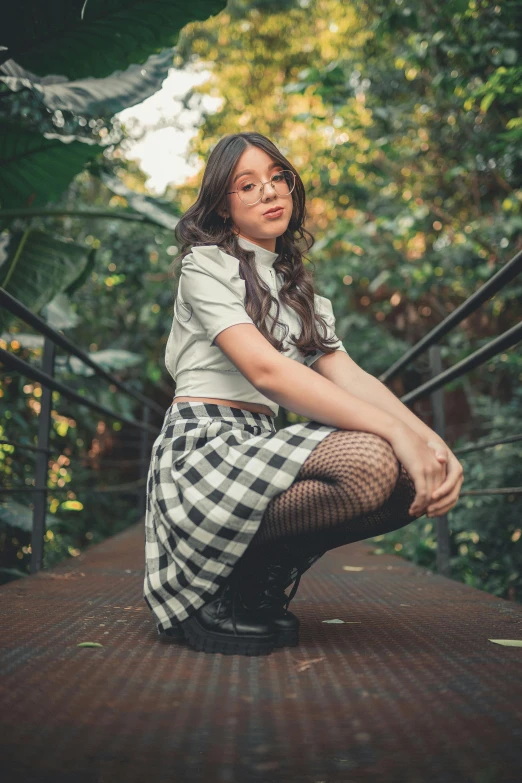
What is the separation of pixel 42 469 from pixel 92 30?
5.40 ft

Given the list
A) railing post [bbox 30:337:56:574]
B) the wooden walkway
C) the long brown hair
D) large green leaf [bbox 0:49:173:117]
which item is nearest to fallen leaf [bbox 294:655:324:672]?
the wooden walkway

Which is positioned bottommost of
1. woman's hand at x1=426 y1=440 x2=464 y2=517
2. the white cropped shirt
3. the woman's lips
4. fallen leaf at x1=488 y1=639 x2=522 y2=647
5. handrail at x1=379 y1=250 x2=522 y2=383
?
fallen leaf at x1=488 y1=639 x2=522 y2=647

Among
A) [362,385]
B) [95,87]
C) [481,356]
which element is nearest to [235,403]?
[362,385]

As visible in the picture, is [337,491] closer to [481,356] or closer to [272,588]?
[272,588]

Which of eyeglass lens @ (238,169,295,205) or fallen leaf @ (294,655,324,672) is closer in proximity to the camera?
fallen leaf @ (294,655,324,672)

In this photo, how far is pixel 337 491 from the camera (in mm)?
1244

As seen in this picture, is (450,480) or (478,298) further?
(478,298)

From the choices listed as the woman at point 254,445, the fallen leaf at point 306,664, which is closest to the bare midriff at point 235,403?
the woman at point 254,445

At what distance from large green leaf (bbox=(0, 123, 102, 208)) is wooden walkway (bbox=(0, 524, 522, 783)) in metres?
1.70

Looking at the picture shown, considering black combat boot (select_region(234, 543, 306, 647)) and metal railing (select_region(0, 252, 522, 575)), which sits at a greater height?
metal railing (select_region(0, 252, 522, 575))

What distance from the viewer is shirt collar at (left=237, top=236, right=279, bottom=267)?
162cm

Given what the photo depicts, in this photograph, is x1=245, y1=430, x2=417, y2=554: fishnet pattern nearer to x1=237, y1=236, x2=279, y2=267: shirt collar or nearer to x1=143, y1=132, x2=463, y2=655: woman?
x1=143, y1=132, x2=463, y2=655: woman

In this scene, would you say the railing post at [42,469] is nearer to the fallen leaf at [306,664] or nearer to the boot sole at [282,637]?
the boot sole at [282,637]

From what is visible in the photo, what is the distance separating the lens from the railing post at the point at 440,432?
9.38ft
